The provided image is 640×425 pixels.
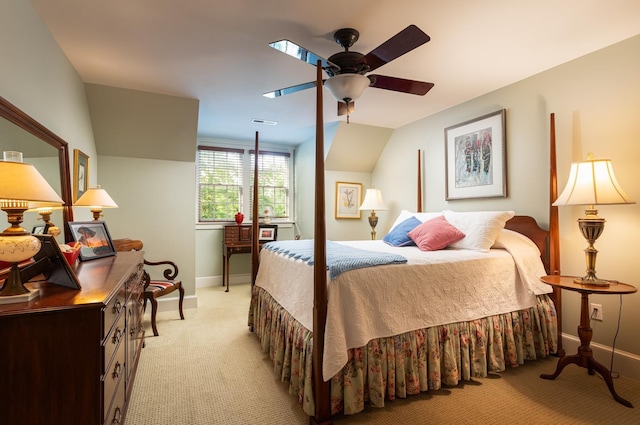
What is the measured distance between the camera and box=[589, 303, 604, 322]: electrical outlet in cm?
243

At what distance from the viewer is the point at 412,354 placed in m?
1.98

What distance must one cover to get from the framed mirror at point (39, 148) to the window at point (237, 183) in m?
2.73

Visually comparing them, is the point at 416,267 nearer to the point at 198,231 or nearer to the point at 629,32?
the point at 629,32

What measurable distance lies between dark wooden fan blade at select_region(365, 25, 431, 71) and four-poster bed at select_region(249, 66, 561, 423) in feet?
1.45

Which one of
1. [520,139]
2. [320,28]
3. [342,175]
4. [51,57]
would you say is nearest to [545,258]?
[520,139]

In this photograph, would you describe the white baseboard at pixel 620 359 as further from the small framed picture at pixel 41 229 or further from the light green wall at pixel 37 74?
the light green wall at pixel 37 74

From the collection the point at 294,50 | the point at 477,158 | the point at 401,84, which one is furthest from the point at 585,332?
the point at 294,50

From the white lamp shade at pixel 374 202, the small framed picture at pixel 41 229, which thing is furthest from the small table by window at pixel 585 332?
the small framed picture at pixel 41 229

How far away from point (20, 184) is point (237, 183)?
4307mm

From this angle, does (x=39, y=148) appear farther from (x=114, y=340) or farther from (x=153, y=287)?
(x=153, y=287)

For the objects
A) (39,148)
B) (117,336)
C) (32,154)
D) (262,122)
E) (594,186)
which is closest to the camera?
(117,336)

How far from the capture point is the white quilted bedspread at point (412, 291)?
70.0 inches

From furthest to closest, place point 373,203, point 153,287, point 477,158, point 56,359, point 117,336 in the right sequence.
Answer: point 373,203 < point 477,158 < point 153,287 < point 117,336 < point 56,359

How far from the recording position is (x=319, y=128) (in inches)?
70.7
